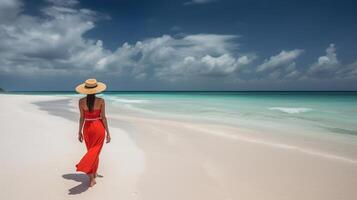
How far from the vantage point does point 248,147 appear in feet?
26.5

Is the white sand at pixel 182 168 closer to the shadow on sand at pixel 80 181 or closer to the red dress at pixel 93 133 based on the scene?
the shadow on sand at pixel 80 181

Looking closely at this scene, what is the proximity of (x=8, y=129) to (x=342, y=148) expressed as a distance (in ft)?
33.8

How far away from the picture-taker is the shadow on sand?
460 centimetres

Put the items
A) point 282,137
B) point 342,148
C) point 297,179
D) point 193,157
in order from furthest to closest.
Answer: point 282,137, point 342,148, point 193,157, point 297,179

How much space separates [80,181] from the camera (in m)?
5.08

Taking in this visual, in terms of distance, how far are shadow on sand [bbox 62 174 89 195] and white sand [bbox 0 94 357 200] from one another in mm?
15

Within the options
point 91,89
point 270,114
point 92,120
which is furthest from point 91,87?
point 270,114

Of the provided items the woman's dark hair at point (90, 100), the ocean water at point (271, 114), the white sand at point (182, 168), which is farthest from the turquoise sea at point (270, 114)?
the woman's dark hair at point (90, 100)

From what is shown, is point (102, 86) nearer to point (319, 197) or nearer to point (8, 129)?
point (319, 197)

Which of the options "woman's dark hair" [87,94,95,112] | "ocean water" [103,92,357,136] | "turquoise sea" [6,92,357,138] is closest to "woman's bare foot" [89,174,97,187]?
"woman's dark hair" [87,94,95,112]

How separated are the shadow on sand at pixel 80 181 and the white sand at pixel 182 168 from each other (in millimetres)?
15

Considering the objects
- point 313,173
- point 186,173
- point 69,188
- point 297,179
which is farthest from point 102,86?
point 313,173

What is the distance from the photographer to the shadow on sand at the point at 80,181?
15.1 ft

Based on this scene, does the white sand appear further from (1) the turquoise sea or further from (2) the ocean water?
(2) the ocean water
